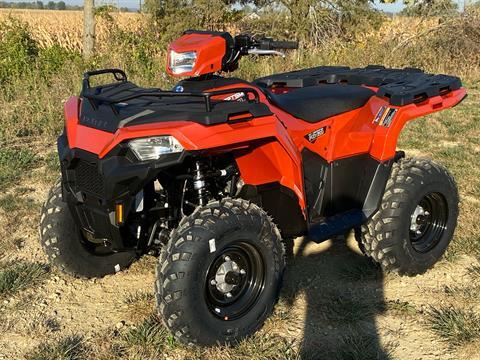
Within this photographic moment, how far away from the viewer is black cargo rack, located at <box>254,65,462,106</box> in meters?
3.36

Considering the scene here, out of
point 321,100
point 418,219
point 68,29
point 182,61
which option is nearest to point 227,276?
point 182,61

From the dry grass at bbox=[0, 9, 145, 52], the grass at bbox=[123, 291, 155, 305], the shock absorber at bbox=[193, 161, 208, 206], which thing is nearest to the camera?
the shock absorber at bbox=[193, 161, 208, 206]

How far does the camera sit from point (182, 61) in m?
2.74

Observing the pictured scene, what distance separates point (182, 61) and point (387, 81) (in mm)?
1588

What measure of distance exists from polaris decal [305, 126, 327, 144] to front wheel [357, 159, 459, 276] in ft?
1.90

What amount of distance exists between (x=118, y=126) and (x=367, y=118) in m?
1.69

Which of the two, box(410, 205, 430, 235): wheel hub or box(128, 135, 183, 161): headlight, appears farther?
box(410, 205, 430, 235): wheel hub

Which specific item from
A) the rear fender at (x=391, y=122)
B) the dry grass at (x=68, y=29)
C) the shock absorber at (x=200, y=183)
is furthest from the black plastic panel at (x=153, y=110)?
the dry grass at (x=68, y=29)

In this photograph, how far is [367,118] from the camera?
3400 mm

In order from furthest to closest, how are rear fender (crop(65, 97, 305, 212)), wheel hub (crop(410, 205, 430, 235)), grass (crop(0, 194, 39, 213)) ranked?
grass (crop(0, 194, 39, 213)), wheel hub (crop(410, 205, 430, 235)), rear fender (crop(65, 97, 305, 212))

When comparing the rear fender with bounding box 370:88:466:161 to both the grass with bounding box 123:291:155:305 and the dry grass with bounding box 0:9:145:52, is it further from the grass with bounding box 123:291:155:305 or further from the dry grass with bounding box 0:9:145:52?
the dry grass with bounding box 0:9:145:52

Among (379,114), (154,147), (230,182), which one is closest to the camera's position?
(154,147)

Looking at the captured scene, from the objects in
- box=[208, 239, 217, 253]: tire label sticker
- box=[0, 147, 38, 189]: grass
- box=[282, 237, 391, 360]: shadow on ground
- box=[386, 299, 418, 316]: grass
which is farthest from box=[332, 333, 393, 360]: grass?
box=[0, 147, 38, 189]: grass

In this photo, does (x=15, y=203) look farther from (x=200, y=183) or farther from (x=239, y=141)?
(x=239, y=141)
